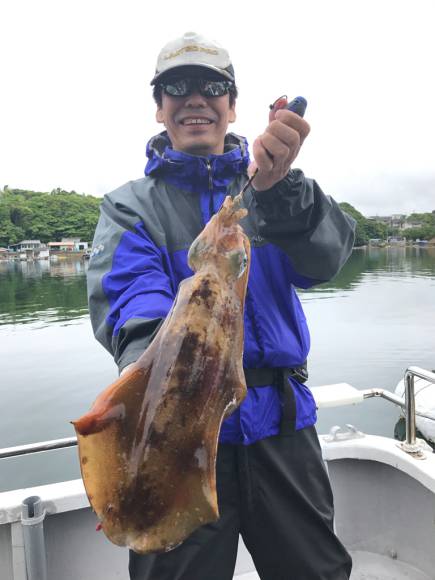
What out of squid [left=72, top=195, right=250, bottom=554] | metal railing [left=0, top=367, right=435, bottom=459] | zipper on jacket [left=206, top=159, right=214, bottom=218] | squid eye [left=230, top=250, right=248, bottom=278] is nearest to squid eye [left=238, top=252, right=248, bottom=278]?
squid eye [left=230, top=250, right=248, bottom=278]

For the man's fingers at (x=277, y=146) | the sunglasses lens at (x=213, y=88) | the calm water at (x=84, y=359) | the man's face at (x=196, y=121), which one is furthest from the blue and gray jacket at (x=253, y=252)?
the calm water at (x=84, y=359)

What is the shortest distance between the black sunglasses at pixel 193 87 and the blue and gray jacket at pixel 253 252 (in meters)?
0.36

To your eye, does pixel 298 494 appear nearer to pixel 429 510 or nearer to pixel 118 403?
pixel 118 403

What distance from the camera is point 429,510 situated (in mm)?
4449

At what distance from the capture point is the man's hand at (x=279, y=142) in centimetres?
214

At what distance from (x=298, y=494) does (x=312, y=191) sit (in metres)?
1.79

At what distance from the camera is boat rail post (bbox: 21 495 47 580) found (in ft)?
11.9

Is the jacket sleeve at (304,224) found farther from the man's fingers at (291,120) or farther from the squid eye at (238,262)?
the squid eye at (238,262)

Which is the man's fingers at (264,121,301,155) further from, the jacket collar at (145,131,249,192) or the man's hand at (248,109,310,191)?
the jacket collar at (145,131,249,192)

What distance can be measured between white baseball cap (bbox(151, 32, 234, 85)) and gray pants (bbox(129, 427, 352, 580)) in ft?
7.63

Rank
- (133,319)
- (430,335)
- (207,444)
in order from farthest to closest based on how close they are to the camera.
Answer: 1. (430,335)
2. (133,319)
3. (207,444)

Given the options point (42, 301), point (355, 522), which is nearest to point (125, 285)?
point (355, 522)

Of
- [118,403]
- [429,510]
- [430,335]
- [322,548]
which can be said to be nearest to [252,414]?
[322,548]

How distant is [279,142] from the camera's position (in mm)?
2172
